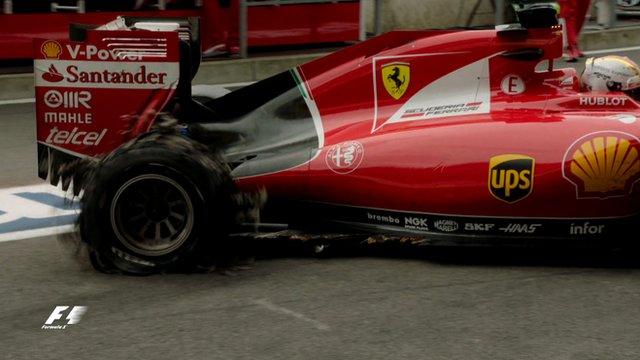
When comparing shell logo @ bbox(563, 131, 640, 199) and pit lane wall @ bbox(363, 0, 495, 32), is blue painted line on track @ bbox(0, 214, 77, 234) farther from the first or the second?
pit lane wall @ bbox(363, 0, 495, 32)

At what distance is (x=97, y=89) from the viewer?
6281 mm

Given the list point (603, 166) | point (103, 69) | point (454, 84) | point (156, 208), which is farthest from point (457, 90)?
point (103, 69)

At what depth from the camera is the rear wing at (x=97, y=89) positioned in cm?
623

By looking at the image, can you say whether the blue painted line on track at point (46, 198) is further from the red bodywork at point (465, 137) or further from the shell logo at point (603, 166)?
the shell logo at point (603, 166)

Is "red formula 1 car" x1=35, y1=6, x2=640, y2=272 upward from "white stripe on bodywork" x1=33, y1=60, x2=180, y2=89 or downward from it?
downward

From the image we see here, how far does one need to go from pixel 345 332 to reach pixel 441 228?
1150mm

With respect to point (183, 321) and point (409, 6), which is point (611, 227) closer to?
point (183, 321)

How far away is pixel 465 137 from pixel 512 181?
0.33 m

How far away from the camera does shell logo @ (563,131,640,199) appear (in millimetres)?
5938

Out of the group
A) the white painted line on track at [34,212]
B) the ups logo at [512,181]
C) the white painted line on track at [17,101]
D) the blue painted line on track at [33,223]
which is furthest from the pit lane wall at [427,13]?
the ups logo at [512,181]

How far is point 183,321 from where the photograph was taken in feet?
17.3

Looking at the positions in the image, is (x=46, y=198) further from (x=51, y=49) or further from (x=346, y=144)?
(x=346, y=144)

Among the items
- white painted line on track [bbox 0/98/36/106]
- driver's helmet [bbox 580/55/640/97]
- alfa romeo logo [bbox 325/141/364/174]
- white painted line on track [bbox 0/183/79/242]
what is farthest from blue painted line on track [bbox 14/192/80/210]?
white painted line on track [bbox 0/98/36/106]

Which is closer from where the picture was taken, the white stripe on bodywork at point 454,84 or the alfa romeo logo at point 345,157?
the alfa romeo logo at point 345,157
